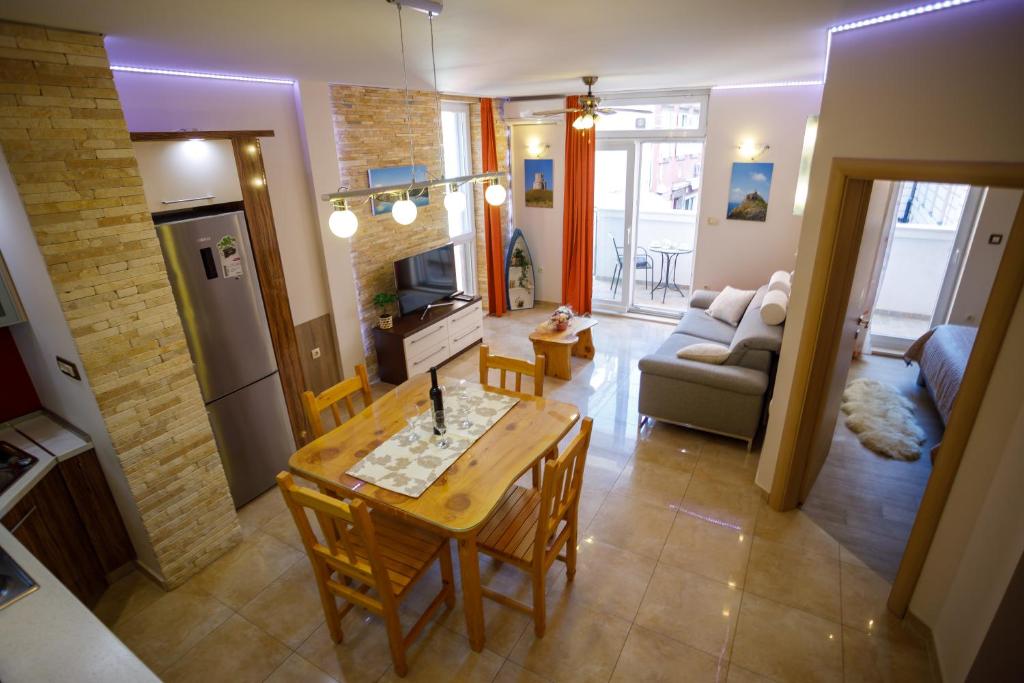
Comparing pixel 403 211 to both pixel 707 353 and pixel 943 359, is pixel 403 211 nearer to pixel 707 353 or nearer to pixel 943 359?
pixel 707 353

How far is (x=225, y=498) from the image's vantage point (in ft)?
10.4

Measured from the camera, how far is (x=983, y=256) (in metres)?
4.97

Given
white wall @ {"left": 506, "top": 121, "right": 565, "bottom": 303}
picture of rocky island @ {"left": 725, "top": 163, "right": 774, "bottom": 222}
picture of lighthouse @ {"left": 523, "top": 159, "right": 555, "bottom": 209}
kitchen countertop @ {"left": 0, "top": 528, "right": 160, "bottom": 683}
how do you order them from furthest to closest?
picture of lighthouse @ {"left": 523, "top": 159, "right": 555, "bottom": 209} < white wall @ {"left": 506, "top": 121, "right": 565, "bottom": 303} < picture of rocky island @ {"left": 725, "top": 163, "right": 774, "bottom": 222} < kitchen countertop @ {"left": 0, "top": 528, "right": 160, "bottom": 683}

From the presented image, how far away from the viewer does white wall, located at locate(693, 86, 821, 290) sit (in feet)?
17.6

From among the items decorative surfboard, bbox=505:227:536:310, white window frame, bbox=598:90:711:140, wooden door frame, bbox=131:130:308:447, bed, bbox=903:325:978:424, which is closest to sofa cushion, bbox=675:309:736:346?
bed, bbox=903:325:978:424

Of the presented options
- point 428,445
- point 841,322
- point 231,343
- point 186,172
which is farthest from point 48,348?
point 841,322

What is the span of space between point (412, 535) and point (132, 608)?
1702 millimetres

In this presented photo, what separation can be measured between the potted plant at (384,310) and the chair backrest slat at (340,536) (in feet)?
9.33

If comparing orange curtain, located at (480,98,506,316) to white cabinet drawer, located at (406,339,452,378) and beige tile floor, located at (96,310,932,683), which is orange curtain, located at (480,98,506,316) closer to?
white cabinet drawer, located at (406,339,452,378)

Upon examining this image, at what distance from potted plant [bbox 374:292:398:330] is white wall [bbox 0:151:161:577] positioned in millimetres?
2565

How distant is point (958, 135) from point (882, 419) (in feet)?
9.72

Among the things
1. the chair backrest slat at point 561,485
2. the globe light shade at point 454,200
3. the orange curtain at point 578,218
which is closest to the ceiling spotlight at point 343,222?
the globe light shade at point 454,200

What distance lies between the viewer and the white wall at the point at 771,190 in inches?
211

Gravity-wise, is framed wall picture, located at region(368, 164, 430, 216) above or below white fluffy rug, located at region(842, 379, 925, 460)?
above
